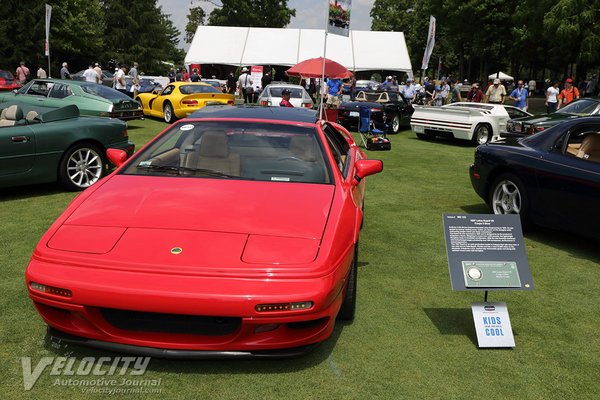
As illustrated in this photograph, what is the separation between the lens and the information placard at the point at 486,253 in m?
3.66

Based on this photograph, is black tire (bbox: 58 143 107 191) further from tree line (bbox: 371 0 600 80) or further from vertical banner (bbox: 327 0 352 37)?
tree line (bbox: 371 0 600 80)

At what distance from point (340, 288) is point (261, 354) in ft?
1.89

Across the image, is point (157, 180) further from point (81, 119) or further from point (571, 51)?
point (571, 51)

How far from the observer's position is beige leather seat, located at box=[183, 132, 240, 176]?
4.21 meters

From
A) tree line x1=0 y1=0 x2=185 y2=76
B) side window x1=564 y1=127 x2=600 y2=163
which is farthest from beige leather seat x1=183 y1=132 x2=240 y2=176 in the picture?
tree line x1=0 y1=0 x2=185 y2=76

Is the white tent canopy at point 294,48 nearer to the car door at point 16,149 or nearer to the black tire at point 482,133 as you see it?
the black tire at point 482,133

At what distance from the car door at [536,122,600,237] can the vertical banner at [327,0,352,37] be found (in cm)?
844

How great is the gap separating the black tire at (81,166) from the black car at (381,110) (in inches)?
362

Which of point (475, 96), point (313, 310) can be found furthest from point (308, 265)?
point (475, 96)

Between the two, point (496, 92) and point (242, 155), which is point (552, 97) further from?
point (242, 155)

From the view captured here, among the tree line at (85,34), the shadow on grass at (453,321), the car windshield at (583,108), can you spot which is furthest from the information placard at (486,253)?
the tree line at (85,34)

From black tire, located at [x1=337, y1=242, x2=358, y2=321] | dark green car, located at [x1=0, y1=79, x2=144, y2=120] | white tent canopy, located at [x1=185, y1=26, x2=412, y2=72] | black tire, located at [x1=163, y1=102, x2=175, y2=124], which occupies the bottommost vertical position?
black tire, located at [x1=163, y1=102, x2=175, y2=124]

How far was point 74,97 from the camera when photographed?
13.2m

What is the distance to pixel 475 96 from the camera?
821 inches
